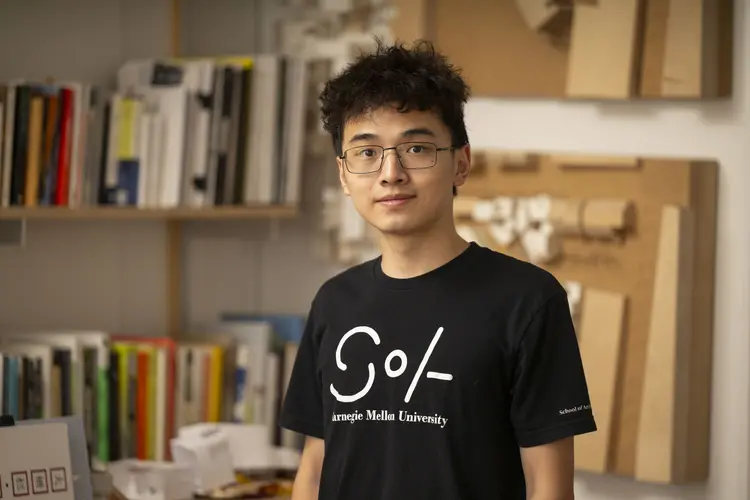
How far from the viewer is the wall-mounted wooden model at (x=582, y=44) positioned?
2658mm

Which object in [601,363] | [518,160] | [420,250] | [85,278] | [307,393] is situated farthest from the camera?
[85,278]

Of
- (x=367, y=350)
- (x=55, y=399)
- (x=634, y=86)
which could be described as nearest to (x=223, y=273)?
(x=55, y=399)

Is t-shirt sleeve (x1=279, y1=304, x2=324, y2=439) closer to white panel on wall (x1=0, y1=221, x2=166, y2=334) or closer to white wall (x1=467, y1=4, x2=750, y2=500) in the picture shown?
white wall (x1=467, y1=4, x2=750, y2=500)

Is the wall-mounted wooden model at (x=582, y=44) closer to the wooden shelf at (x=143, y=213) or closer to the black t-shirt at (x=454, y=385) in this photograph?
the wooden shelf at (x=143, y=213)

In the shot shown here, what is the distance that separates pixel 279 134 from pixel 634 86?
0.98 m

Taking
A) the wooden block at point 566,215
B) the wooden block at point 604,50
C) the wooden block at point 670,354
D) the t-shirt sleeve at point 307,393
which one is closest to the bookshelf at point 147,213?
the wooden block at point 566,215

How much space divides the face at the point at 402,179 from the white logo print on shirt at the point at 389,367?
0.52ft

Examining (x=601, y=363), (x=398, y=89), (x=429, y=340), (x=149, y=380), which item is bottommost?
(x=149, y=380)

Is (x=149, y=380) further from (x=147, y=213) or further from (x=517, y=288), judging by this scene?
(x=517, y=288)

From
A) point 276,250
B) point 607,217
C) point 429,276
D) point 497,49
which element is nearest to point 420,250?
point 429,276

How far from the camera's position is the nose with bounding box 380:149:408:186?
5.27ft

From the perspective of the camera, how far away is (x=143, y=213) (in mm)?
2953

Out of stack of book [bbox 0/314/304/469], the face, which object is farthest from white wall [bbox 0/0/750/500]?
the face

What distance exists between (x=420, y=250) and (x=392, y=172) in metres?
0.14
